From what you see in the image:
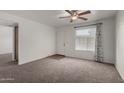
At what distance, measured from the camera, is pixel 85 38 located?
5211 millimetres

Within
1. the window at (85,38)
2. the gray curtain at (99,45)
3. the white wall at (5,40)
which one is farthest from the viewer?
the white wall at (5,40)

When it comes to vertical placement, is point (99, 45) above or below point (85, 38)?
below

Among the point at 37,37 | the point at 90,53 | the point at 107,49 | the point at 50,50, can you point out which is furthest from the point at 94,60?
the point at 37,37

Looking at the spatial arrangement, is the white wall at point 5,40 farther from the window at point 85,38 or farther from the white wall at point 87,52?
the window at point 85,38

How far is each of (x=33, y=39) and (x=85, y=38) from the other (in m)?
3.09

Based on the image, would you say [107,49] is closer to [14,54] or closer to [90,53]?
[90,53]

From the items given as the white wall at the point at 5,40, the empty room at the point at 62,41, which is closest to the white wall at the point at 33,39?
the empty room at the point at 62,41

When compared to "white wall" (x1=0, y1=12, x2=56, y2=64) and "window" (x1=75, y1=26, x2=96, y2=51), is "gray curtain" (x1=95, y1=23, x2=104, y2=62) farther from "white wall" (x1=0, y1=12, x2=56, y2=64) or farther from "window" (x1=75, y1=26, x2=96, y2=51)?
"white wall" (x1=0, y1=12, x2=56, y2=64)

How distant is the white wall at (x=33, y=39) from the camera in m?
3.87

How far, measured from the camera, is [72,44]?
5707mm

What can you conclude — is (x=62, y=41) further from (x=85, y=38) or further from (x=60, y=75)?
(x=60, y=75)

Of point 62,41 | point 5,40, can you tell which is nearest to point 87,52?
point 62,41

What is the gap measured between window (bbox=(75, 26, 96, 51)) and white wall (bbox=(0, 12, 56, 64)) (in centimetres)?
196

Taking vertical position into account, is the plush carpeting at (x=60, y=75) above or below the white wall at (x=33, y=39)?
below
